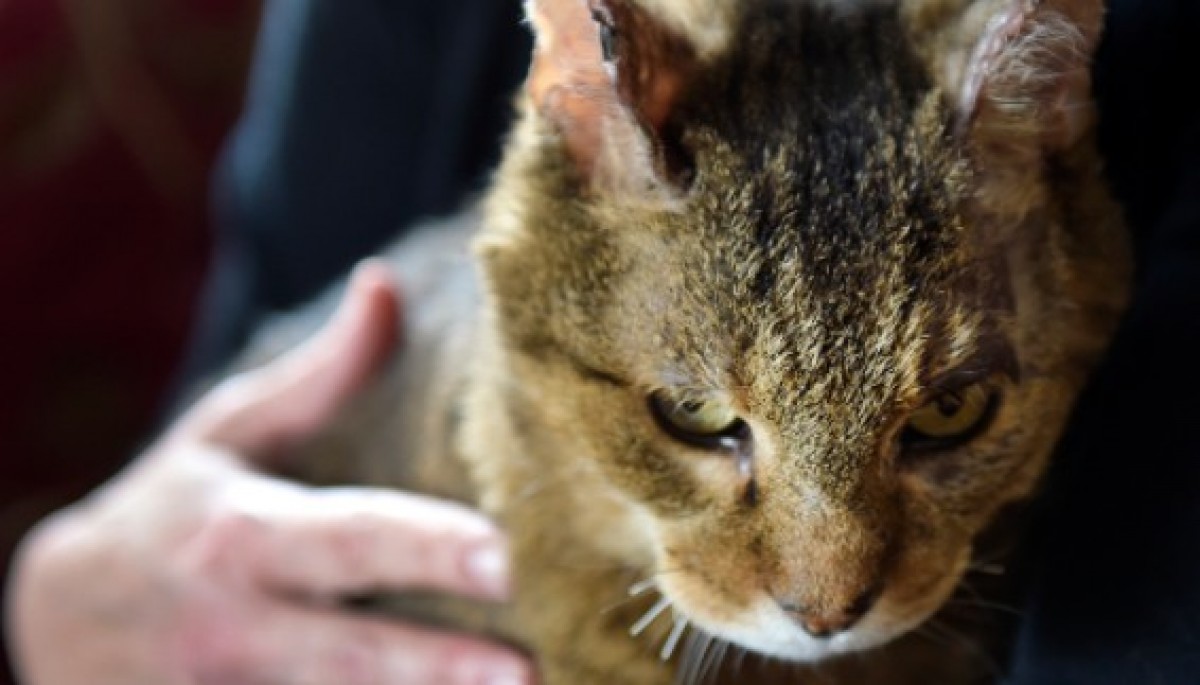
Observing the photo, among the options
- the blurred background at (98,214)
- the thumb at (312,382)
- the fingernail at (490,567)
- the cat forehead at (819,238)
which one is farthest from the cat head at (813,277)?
the blurred background at (98,214)

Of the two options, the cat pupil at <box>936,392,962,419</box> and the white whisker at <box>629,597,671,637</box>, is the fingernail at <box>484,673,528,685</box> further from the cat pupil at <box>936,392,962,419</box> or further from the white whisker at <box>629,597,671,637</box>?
the cat pupil at <box>936,392,962,419</box>

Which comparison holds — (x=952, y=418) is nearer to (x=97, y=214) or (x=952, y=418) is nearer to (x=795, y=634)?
(x=795, y=634)

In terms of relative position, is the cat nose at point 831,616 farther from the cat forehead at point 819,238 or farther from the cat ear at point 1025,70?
the cat ear at point 1025,70

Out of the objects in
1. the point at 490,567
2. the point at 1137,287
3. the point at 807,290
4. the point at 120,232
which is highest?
the point at 807,290

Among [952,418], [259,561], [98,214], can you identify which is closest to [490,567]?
[259,561]

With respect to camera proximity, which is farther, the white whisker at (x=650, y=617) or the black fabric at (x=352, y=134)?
the black fabric at (x=352, y=134)

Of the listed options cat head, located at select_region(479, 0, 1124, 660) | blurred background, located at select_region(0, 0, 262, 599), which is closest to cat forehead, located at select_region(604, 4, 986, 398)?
cat head, located at select_region(479, 0, 1124, 660)
